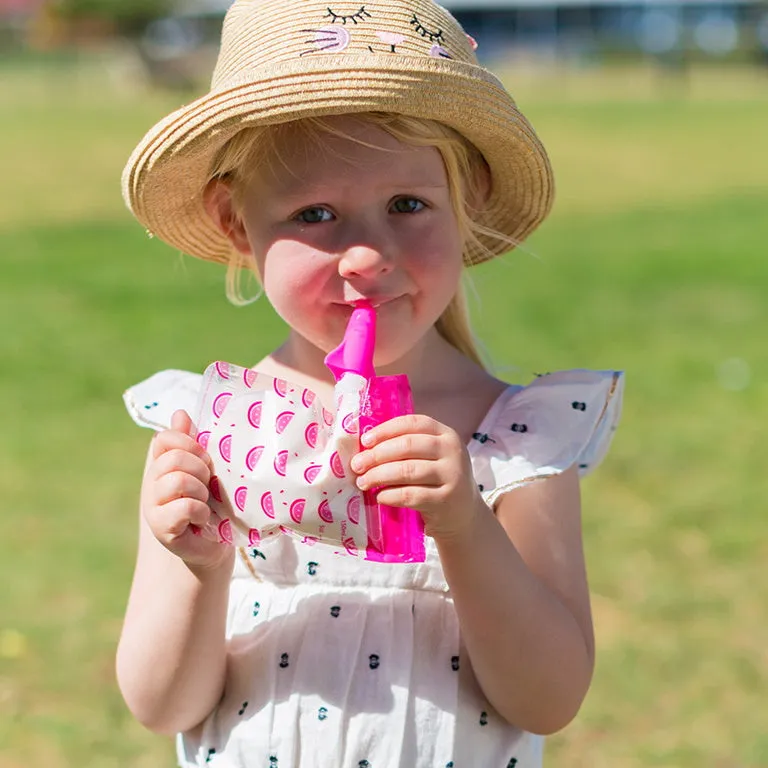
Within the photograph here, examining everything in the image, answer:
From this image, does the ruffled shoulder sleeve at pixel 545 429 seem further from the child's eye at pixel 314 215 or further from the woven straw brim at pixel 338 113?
the child's eye at pixel 314 215

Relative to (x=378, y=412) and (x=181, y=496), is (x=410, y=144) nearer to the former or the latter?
(x=378, y=412)

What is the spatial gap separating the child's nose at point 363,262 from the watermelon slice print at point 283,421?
0.24 m

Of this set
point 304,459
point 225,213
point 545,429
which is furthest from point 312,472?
point 225,213

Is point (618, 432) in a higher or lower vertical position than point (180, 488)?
higher

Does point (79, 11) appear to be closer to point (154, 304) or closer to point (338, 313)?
point (154, 304)

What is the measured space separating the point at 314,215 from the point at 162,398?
0.51 metres

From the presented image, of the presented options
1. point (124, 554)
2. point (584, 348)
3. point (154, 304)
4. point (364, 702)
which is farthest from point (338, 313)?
point (154, 304)

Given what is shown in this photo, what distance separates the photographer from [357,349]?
177 cm

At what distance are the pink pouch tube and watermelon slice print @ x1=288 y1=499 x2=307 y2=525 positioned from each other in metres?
0.09

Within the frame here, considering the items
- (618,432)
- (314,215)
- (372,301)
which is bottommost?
(372,301)

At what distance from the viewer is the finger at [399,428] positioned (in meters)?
1.66

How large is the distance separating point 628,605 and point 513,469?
1933 mm

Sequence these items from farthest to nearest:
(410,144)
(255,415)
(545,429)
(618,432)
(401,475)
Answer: (618,432) < (545,429) < (410,144) < (255,415) < (401,475)

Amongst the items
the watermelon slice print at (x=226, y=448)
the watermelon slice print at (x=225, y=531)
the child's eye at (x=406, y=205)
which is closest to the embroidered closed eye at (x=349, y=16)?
the child's eye at (x=406, y=205)
